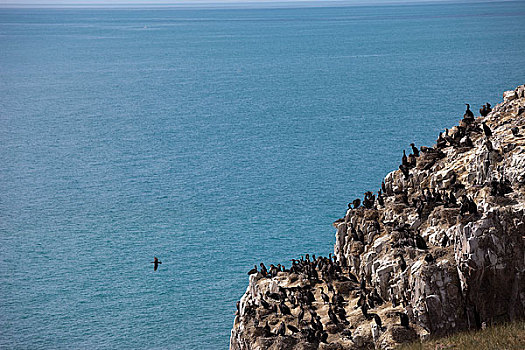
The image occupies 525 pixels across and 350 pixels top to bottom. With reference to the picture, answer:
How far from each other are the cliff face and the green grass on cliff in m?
0.89

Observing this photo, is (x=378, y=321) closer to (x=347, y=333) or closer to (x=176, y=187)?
(x=347, y=333)

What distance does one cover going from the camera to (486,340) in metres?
28.2

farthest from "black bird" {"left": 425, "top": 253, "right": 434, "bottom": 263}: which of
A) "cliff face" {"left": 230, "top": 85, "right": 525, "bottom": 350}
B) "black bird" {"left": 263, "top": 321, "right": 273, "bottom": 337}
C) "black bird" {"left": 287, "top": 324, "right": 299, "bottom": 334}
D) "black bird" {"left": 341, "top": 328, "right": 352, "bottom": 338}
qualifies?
"black bird" {"left": 263, "top": 321, "right": 273, "bottom": 337}

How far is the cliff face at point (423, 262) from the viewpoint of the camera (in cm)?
3059

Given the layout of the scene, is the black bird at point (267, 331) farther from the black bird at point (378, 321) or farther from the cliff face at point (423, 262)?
the black bird at point (378, 321)

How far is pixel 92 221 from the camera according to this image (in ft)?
337

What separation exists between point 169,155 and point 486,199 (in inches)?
4196

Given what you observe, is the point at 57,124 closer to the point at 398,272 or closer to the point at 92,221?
the point at 92,221

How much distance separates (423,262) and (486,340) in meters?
4.99

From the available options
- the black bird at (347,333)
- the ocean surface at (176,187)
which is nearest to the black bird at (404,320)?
the black bird at (347,333)

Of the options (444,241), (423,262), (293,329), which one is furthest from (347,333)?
(444,241)

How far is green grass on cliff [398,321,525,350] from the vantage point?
2756 centimetres

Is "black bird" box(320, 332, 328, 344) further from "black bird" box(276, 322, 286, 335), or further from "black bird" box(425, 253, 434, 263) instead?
"black bird" box(425, 253, 434, 263)

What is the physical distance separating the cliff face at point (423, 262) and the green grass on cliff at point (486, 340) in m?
0.89
